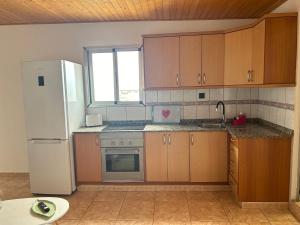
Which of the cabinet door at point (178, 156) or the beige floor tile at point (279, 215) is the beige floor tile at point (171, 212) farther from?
the beige floor tile at point (279, 215)

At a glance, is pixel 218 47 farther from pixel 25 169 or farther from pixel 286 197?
pixel 25 169

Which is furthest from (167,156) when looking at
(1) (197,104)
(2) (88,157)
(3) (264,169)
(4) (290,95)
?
(4) (290,95)

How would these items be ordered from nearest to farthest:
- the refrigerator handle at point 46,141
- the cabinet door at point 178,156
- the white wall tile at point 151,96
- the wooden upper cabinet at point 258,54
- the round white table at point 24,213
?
the round white table at point 24,213 < the wooden upper cabinet at point 258,54 < the refrigerator handle at point 46,141 < the cabinet door at point 178,156 < the white wall tile at point 151,96

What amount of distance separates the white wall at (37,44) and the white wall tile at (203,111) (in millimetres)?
1155

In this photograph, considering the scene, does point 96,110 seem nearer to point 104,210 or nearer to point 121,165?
point 121,165

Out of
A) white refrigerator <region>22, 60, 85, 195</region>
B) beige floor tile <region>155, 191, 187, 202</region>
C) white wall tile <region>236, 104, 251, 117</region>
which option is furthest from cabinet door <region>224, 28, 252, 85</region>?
white refrigerator <region>22, 60, 85, 195</region>

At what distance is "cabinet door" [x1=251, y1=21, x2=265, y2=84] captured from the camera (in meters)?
2.69

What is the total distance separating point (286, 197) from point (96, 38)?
10.8ft

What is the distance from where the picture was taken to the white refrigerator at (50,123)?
10.0 feet

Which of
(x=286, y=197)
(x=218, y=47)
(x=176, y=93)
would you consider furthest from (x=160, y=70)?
(x=286, y=197)

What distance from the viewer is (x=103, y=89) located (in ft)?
12.7

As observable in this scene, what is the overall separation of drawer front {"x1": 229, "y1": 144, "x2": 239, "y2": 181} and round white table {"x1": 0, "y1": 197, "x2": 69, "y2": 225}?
6.30ft

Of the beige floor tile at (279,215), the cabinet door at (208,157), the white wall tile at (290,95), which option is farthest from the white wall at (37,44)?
the beige floor tile at (279,215)

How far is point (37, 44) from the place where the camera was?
3768mm
